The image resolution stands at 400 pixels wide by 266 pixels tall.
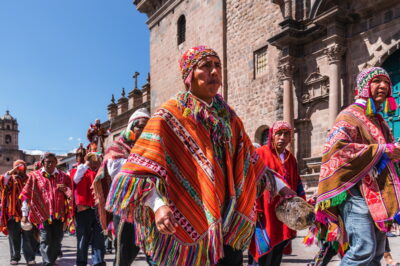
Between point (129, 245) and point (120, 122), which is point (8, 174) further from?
point (120, 122)

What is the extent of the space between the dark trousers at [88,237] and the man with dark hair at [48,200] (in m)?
0.80

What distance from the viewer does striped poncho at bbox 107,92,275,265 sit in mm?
2484


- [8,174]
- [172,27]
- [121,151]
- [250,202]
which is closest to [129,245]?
[121,151]

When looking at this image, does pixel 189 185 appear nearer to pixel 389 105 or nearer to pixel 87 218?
pixel 389 105

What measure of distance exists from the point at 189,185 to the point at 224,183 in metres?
0.23

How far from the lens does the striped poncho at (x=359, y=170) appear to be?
355 centimetres

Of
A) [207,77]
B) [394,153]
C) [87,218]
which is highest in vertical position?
[207,77]

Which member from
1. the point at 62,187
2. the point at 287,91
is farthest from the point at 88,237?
the point at 287,91

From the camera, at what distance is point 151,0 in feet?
80.4

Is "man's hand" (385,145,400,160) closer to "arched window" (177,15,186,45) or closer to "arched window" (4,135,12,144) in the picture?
"arched window" (177,15,186,45)

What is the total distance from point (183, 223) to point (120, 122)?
1111 inches

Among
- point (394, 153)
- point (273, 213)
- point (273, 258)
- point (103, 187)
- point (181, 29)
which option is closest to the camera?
point (394, 153)

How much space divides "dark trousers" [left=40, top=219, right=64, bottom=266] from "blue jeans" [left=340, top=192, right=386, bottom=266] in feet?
14.8

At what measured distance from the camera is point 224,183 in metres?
2.66
